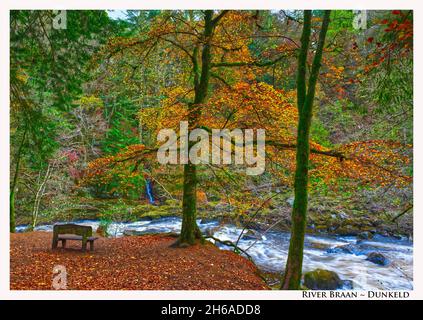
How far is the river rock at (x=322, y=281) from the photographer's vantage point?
7555 millimetres

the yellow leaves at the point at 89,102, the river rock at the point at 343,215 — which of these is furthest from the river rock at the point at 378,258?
the yellow leaves at the point at 89,102

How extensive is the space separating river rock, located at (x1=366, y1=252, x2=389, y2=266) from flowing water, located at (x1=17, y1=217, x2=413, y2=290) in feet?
0.40

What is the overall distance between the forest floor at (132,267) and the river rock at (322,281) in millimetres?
1509

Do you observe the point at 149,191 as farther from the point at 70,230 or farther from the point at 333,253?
the point at 70,230

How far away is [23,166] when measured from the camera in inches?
461

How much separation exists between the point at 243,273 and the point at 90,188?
10.5 metres

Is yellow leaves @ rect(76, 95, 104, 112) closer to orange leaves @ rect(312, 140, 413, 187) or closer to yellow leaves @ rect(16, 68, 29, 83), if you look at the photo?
yellow leaves @ rect(16, 68, 29, 83)

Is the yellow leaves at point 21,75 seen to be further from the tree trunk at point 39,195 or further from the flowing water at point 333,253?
the flowing water at point 333,253

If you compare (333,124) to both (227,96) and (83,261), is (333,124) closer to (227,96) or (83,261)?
(227,96)

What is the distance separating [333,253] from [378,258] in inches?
48.4

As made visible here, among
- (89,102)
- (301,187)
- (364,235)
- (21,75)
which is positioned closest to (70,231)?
(21,75)

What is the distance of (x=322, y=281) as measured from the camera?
7.63 meters
